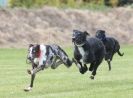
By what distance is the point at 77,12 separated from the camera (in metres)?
56.4

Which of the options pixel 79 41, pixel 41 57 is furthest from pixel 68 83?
pixel 41 57

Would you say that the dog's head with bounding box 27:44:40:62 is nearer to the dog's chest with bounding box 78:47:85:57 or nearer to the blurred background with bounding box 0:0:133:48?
the dog's chest with bounding box 78:47:85:57

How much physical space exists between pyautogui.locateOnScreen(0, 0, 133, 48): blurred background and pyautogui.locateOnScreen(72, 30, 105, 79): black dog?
26.9m

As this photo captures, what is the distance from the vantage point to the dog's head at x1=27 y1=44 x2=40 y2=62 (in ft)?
55.8

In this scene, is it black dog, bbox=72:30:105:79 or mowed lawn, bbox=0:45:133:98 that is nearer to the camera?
mowed lawn, bbox=0:45:133:98

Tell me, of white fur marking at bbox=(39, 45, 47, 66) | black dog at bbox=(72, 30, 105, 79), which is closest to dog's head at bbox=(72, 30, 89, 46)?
black dog at bbox=(72, 30, 105, 79)

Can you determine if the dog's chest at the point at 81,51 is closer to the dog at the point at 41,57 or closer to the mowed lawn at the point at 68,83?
the dog at the point at 41,57

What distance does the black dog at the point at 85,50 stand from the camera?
18.3 metres

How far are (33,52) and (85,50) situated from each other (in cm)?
210

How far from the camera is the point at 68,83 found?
20109mm

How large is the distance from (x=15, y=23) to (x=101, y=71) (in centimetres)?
2559

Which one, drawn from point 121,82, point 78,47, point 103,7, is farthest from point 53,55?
point 103,7

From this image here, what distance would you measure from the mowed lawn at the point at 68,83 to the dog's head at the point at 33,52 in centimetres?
88

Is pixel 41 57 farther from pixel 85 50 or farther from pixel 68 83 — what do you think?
pixel 68 83
